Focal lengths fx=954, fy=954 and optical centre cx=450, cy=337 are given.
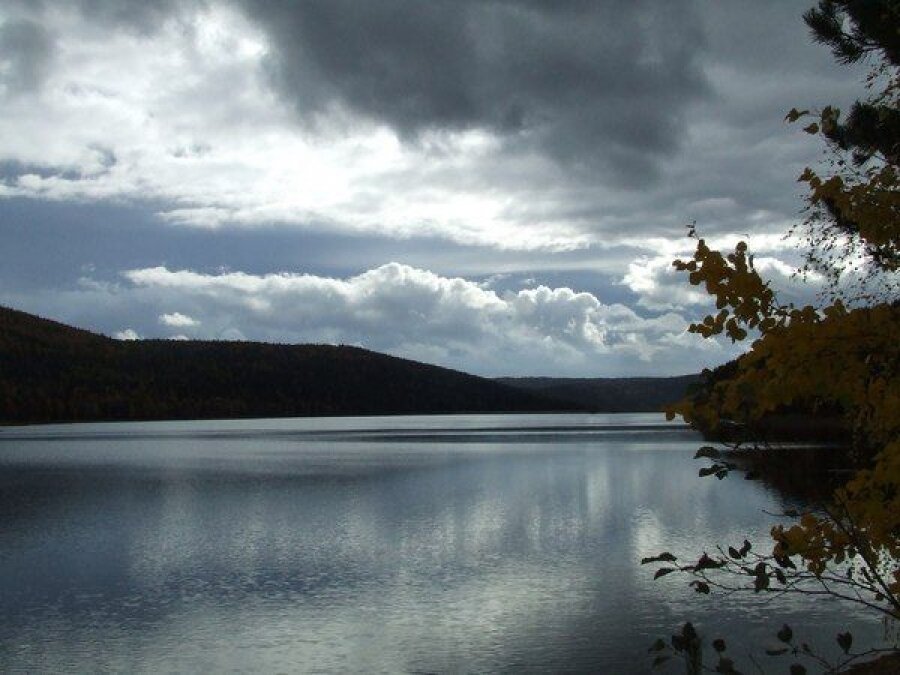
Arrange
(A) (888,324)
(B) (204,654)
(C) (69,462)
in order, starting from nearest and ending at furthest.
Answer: (A) (888,324), (B) (204,654), (C) (69,462)

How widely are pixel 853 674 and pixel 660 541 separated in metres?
16.8

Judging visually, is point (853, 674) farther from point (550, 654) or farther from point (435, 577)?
point (435, 577)

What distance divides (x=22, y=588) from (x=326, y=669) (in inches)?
452

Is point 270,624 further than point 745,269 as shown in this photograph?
Yes

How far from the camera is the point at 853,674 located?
48.4 feet

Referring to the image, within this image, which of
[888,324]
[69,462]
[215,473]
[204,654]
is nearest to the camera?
[888,324]

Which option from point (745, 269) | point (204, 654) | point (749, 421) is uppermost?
point (745, 269)

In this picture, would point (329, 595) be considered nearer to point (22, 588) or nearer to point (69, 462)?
point (22, 588)

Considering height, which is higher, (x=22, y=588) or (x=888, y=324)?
(x=888, y=324)

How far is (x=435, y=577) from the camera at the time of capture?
25.5 metres

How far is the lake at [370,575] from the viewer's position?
59.3 ft

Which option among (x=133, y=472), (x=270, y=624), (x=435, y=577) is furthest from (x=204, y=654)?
(x=133, y=472)

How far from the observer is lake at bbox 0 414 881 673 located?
18078mm

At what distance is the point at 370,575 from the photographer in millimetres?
25859
